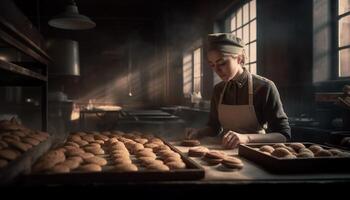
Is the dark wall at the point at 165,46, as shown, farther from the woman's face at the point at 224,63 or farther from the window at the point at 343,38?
the woman's face at the point at 224,63

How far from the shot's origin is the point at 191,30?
8633 millimetres

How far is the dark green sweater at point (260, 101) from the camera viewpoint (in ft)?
8.27

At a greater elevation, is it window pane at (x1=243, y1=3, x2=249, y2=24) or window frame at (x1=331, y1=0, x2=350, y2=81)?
window pane at (x1=243, y1=3, x2=249, y2=24)

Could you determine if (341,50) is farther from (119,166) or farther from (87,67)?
(87,67)

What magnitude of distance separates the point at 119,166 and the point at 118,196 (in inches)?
7.5

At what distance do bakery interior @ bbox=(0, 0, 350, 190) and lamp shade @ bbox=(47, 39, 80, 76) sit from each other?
0.03 meters

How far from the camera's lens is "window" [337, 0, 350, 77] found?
3.66 metres

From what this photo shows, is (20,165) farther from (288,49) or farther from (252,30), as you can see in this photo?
(252,30)

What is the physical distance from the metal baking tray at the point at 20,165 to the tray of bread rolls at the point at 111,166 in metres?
0.04

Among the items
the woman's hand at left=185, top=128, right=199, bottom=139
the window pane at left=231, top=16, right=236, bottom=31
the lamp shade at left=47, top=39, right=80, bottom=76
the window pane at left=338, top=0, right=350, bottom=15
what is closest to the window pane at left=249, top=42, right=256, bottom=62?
the window pane at left=231, top=16, right=236, bottom=31

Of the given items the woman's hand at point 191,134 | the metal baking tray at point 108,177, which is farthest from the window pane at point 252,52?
the metal baking tray at point 108,177

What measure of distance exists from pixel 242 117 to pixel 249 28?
129 inches

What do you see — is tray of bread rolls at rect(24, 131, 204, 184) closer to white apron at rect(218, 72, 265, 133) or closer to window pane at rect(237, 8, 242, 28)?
white apron at rect(218, 72, 265, 133)

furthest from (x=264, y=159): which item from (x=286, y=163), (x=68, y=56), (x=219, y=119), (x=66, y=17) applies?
(x=68, y=56)
